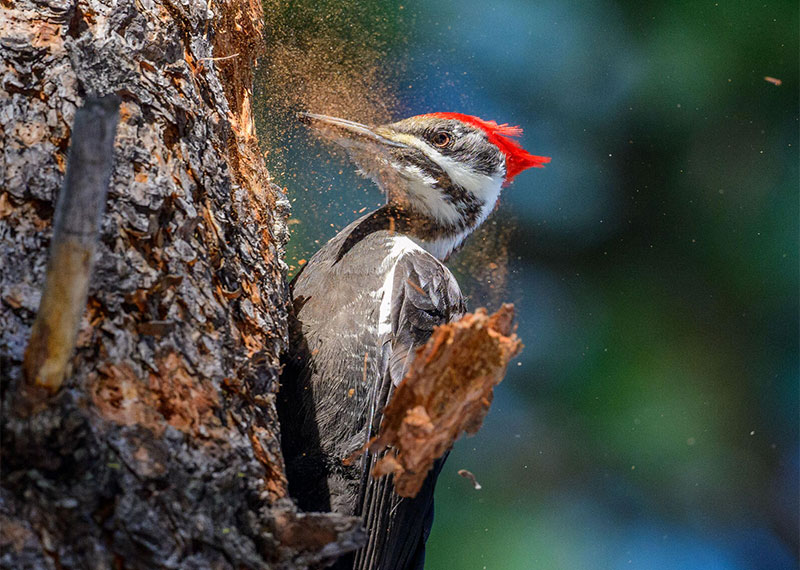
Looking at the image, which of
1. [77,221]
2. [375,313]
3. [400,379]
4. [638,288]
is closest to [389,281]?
[375,313]

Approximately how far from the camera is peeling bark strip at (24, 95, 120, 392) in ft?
2.12

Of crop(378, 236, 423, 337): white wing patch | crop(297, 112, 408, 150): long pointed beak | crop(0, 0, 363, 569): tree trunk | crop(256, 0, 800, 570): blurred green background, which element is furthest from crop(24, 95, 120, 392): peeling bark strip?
crop(256, 0, 800, 570): blurred green background

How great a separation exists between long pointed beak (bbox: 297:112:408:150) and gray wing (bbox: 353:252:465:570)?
0.31m

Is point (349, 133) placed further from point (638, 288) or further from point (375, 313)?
point (638, 288)

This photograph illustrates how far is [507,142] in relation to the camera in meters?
1.93

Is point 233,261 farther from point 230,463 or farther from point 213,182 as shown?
point 230,463

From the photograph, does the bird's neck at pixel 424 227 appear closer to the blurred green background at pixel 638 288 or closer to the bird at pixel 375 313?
the bird at pixel 375 313

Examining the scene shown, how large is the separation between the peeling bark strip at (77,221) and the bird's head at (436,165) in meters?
1.06

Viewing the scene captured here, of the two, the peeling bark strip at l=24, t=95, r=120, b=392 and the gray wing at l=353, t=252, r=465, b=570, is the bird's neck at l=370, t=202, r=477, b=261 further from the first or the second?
the peeling bark strip at l=24, t=95, r=120, b=392

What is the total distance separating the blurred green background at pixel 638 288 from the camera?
247 centimetres

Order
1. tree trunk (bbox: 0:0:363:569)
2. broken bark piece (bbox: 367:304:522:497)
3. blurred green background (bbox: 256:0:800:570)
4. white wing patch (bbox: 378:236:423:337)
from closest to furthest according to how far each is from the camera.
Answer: tree trunk (bbox: 0:0:363:569), broken bark piece (bbox: 367:304:522:497), white wing patch (bbox: 378:236:423:337), blurred green background (bbox: 256:0:800:570)

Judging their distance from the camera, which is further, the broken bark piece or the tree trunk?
the broken bark piece

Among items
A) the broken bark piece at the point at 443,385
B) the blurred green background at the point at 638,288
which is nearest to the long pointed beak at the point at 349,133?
→ the blurred green background at the point at 638,288

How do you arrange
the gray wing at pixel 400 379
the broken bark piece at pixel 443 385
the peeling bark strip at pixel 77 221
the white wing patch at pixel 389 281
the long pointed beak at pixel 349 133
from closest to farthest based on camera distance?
1. the peeling bark strip at pixel 77 221
2. the broken bark piece at pixel 443 385
3. the gray wing at pixel 400 379
4. the white wing patch at pixel 389 281
5. the long pointed beak at pixel 349 133
